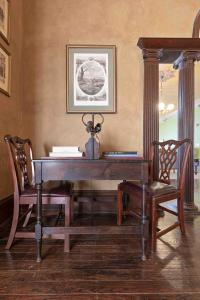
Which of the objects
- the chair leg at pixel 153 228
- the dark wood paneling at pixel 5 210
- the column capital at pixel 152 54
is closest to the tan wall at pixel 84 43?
the column capital at pixel 152 54

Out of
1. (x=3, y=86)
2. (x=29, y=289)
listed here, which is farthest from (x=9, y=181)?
(x=29, y=289)

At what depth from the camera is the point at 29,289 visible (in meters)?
1.38

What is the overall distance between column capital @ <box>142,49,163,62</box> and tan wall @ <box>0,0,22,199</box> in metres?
1.59

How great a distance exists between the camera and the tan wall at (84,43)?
2852 millimetres

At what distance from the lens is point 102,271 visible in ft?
5.18

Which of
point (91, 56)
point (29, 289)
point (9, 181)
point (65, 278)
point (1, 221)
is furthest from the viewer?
point (91, 56)

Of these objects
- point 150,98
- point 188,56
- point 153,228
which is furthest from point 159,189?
point 188,56

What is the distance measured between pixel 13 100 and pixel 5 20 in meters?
0.86

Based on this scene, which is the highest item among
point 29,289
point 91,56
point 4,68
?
point 91,56

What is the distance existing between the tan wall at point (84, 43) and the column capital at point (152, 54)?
114 millimetres

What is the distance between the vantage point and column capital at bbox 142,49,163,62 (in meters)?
2.75

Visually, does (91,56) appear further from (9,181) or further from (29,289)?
(29,289)

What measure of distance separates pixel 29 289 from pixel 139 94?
241 centimetres

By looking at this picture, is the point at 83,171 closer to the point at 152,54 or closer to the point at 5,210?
the point at 5,210
